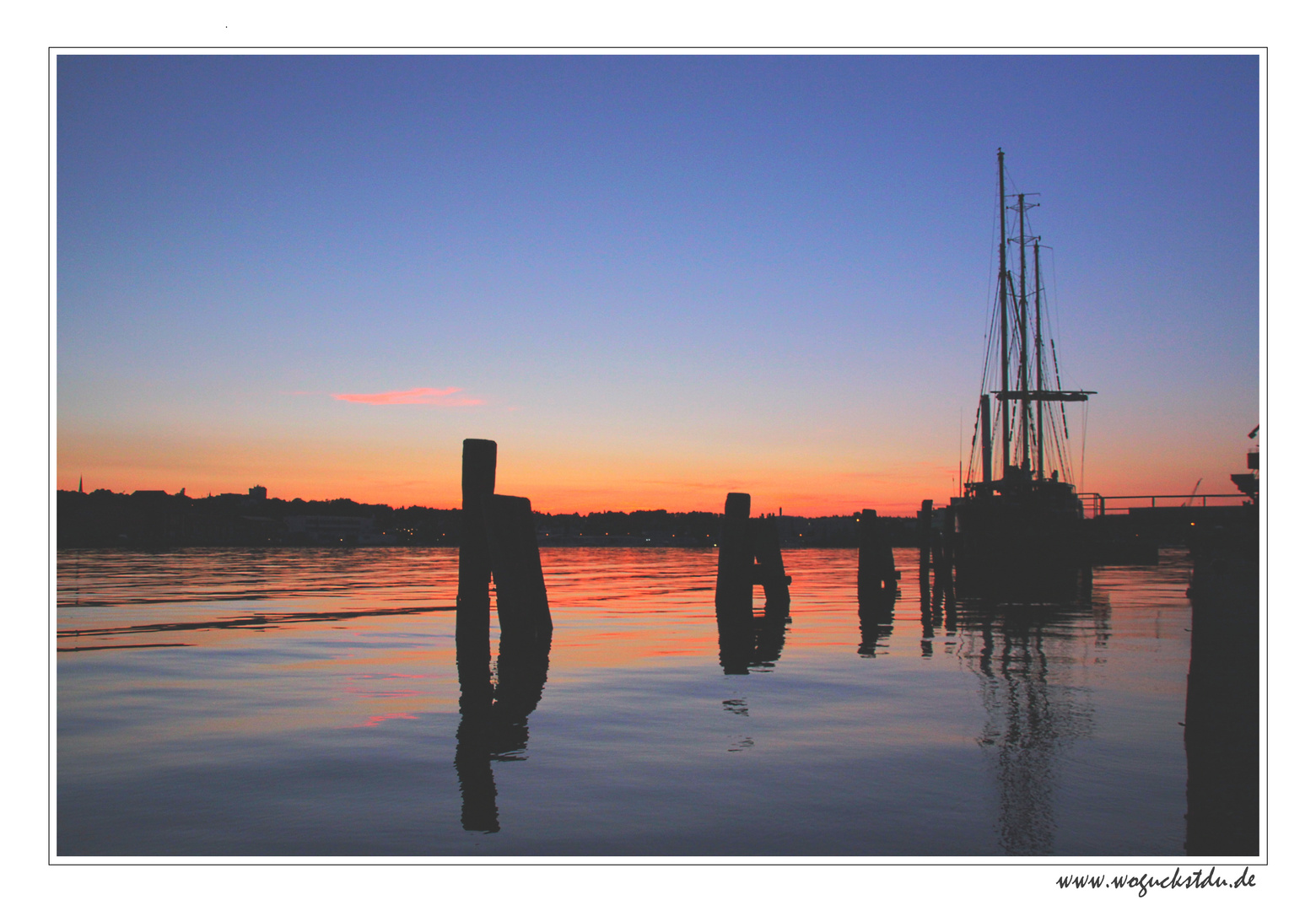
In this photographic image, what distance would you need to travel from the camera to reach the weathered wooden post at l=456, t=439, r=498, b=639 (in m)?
13.5

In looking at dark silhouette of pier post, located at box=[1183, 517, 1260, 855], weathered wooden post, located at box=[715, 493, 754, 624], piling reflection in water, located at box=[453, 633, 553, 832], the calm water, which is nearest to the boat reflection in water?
the calm water

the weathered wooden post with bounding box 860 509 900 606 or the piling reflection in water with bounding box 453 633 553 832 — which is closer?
the piling reflection in water with bounding box 453 633 553 832

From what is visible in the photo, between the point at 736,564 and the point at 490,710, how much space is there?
12156 millimetres

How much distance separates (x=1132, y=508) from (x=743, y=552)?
6687 cm

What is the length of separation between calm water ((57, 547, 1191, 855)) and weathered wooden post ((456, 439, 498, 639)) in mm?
891

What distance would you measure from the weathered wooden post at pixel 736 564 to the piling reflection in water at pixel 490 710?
6.36 meters

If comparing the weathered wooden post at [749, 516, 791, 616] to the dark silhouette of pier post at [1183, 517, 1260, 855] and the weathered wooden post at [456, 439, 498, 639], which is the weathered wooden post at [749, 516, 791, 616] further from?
the dark silhouette of pier post at [1183, 517, 1260, 855]

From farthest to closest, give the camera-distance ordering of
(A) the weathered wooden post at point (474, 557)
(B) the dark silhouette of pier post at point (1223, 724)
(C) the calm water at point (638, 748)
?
(A) the weathered wooden post at point (474, 557) < (B) the dark silhouette of pier post at point (1223, 724) < (C) the calm water at point (638, 748)

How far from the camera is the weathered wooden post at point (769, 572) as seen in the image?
78.9 ft

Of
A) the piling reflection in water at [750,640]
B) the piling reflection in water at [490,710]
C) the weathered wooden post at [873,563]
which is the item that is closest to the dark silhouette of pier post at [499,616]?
the piling reflection in water at [490,710]

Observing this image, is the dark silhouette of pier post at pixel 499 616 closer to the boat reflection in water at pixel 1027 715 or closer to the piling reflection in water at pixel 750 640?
the piling reflection in water at pixel 750 640

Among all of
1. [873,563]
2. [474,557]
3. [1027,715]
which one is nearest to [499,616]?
[474,557]

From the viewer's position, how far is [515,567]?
14.9 metres
